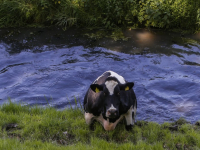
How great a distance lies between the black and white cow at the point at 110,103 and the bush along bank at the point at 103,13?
223 inches

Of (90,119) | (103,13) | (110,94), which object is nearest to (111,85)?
(110,94)

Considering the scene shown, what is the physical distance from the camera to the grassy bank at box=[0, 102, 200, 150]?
483 centimetres

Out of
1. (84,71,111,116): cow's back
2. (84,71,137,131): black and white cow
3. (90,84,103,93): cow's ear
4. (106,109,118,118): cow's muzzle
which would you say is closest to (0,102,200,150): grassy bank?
(84,71,137,131): black and white cow

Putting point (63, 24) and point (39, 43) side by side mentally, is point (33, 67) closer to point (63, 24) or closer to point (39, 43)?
point (39, 43)

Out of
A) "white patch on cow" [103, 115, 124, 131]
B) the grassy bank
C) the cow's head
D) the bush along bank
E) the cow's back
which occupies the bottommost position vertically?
the grassy bank

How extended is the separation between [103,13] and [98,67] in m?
3.03

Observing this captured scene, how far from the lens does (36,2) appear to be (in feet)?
37.9

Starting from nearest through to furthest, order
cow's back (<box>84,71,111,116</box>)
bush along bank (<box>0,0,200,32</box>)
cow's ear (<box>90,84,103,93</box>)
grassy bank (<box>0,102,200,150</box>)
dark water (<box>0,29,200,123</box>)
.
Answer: grassy bank (<box>0,102,200,150</box>), cow's ear (<box>90,84,103,93</box>), cow's back (<box>84,71,111,116</box>), dark water (<box>0,29,200,123</box>), bush along bank (<box>0,0,200,32</box>)

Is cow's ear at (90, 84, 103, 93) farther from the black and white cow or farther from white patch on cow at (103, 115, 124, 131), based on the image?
white patch on cow at (103, 115, 124, 131)

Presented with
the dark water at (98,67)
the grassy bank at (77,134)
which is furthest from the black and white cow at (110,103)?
the dark water at (98,67)

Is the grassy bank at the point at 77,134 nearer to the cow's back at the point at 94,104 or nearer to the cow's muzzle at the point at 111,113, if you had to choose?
the cow's back at the point at 94,104

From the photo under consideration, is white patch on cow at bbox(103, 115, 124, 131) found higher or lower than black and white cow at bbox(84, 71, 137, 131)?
lower

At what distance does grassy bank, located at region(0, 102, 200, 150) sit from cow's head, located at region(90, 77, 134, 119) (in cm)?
51

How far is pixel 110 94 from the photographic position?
5043 mm
